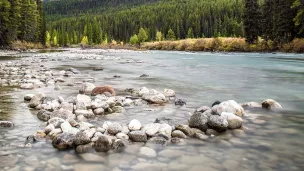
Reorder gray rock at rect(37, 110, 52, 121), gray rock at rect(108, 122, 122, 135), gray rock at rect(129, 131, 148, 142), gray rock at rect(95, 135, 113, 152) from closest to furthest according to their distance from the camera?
1. gray rock at rect(95, 135, 113, 152)
2. gray rock at rect(129, 131, 148, 142)
3. gray rock at rect(108, 122, 122, 135)
4. gray rock at rect(37, 110, 52, 121)

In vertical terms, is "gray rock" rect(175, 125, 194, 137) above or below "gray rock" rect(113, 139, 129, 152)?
above

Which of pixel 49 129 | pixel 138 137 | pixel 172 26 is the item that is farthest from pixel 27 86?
pixel 172 26

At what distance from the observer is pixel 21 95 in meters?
11.2

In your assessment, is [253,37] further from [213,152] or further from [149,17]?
[149,17]

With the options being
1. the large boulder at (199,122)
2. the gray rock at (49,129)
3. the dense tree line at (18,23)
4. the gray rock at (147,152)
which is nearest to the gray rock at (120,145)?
the gray rock at (147,152)

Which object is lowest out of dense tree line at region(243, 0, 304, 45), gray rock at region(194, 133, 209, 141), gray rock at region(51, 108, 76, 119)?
gray rock at region(194, 133, 209, 141)

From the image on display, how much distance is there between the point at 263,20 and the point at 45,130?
53496 mm

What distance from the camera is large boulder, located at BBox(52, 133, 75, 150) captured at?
19.5 feet

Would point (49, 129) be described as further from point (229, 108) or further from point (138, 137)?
point (229, 108)

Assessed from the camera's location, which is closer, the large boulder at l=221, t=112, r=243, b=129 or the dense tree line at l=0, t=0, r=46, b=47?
the large boulder at l=221, t=112, r=243, b=129

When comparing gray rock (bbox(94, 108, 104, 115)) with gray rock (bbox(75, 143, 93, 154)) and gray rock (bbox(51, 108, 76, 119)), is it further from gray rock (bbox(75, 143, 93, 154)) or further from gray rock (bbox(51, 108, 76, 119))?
gray rock (bbox(75, 143, 93, 154))

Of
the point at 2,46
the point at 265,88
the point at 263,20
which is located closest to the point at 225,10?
the point at 263,20

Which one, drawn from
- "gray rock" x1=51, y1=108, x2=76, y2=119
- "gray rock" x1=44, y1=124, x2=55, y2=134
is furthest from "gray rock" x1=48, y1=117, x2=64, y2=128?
"gray rock" x1=51, y1=108, x2=76, y2=119

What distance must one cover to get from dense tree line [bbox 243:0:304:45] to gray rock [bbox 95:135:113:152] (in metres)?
40.2
